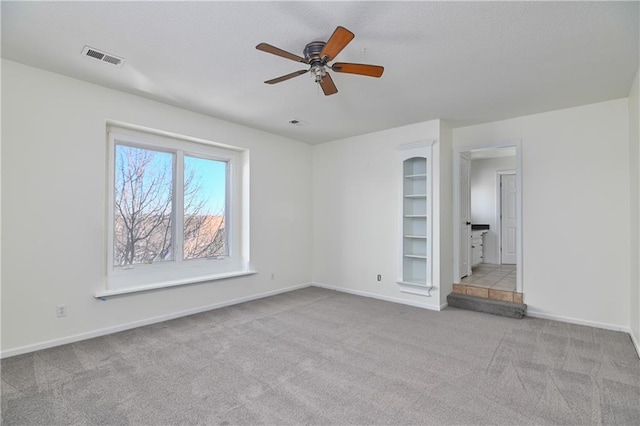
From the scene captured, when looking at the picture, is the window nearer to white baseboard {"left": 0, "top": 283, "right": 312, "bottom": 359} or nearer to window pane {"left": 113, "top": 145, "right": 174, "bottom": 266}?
window pane {"left": 113, "top": 145, "right": 174, "bottom": 266}

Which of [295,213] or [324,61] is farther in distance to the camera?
[295,213]

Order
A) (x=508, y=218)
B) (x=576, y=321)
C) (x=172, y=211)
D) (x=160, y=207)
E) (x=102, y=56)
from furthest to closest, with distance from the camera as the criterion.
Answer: (x=508, y=218) < (x=172, y=211) < (x=160, y=207) < (x=576, y=321) < (x=102, y=56)

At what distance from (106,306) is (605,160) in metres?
5.89

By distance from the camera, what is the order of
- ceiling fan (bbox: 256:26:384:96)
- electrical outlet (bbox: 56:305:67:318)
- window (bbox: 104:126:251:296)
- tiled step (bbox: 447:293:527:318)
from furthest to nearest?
tiled step (bbox: 447:293:527:318) < window (bbox: 104:126:251:296) < electrical outlet (bbox: 56:305:67:318) < ceiling fan (bbox: 256:26:384:96)

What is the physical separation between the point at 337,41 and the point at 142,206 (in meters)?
3.14

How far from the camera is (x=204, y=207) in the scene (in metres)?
4.55

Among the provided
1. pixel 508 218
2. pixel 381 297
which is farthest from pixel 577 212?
pixel 508 218

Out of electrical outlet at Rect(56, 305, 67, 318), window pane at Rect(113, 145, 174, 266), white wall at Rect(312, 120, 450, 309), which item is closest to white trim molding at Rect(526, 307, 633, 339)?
white wall at Rect(312, 120, 450, 309)

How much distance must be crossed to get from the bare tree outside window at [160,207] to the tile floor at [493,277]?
391 cm

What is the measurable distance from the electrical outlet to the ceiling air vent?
2.39 metres

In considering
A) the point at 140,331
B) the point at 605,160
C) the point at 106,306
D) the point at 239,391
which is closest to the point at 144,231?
the point at 106,306

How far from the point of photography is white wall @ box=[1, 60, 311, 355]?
2.87 m

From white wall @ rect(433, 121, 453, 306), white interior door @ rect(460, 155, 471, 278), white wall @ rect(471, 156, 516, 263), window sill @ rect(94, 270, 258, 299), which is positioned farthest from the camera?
white wall @ rect(471, 156, 516, 263)

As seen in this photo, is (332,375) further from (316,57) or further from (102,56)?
(102,56)
